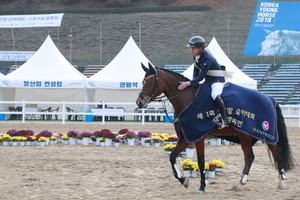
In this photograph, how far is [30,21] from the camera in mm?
49062

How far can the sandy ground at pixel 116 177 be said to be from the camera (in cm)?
624

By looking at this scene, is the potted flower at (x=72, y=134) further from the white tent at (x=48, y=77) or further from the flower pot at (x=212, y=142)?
the white tent at (x=48, y=77)

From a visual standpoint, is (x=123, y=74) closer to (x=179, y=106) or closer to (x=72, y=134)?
(x=72, y=134)

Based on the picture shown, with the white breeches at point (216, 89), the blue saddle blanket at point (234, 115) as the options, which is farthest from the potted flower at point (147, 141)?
the white breeches at point (216, 89)

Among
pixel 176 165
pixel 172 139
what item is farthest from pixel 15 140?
pixel 176 165

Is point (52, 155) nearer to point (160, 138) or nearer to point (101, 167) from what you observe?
point (101, 167)

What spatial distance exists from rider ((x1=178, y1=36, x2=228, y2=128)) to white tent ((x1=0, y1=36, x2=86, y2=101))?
16.2m

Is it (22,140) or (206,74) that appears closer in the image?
(206,74)

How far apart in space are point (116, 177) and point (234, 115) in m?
2.32

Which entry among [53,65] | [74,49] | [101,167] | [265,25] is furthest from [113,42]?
[101,167]

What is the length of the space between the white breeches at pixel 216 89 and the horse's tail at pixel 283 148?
4.62ft

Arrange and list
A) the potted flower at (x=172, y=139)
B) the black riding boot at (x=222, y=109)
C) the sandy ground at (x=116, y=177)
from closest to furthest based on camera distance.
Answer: the sandy ground at (x=116, y=177) < the black riding boot at (x=222, y=109) < the potted flower at (x=172, y=139)

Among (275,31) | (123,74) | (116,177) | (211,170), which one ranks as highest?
(275,31)

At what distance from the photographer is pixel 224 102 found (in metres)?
6.81
